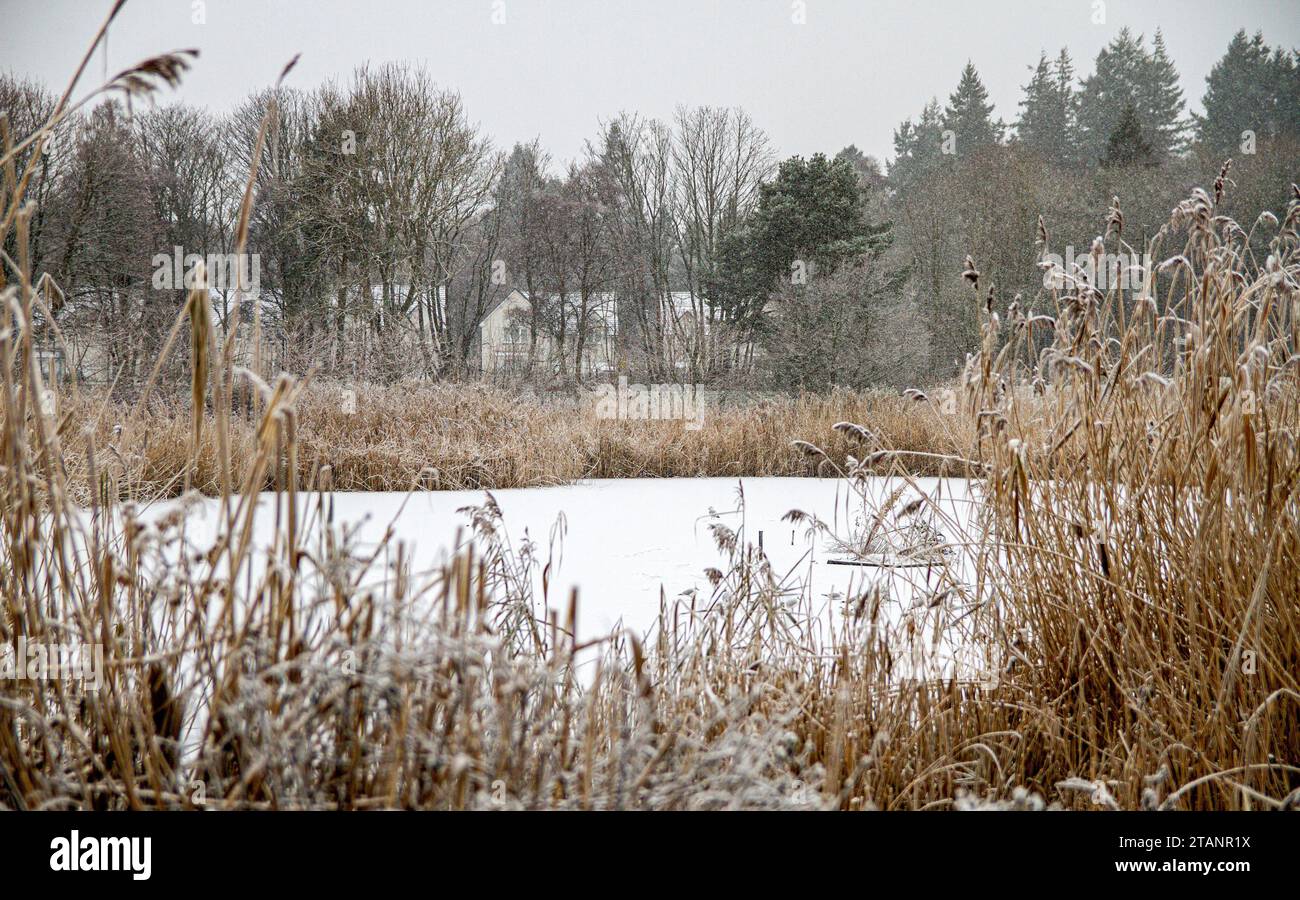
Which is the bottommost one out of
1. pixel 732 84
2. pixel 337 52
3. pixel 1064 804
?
pixel 1064 804

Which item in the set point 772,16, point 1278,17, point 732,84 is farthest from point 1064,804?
point 772,16

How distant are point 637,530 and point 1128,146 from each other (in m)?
13.7

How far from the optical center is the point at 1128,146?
539 inches

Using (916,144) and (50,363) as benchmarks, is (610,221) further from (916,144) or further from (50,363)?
(50,363)

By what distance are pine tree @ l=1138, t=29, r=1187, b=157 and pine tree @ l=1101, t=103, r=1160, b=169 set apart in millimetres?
3055

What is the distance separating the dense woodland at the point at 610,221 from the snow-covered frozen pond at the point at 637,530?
9.78 feet

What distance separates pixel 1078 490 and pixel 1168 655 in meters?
0.29

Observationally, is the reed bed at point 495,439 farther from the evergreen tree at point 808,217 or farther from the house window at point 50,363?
the evergreen tree at point 808,217

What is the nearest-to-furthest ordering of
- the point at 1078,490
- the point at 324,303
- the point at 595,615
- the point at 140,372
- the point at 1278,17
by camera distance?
the point at 1078,490, the point at 595,615, the point at 1278,17, the point at 140,372, the point at 324,303
